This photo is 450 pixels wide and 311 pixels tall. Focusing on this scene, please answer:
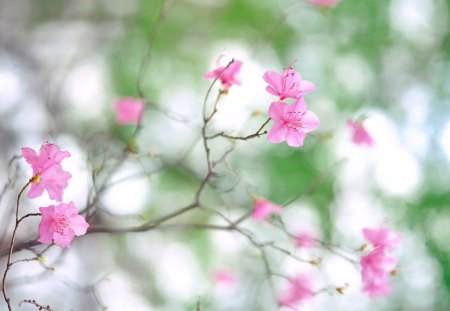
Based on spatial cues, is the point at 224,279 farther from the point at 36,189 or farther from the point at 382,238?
the point at 36,189

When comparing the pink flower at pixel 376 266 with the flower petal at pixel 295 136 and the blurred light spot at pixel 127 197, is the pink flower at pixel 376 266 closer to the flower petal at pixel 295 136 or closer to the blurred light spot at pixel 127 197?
the flower petal at pixel 295 136

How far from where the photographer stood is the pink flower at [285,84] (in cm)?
84

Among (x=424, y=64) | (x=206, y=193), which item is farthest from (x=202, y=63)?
(x=424, y=64)

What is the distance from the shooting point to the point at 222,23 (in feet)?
8.62

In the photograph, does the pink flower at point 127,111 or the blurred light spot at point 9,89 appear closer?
the pink flower at point 127,111

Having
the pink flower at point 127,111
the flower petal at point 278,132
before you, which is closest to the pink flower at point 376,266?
the flower petal at point 278,132

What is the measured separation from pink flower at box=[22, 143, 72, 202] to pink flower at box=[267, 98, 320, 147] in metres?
0.30

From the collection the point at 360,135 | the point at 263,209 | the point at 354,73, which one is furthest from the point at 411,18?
the point at 263,209

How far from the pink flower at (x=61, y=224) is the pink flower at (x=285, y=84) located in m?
0.33

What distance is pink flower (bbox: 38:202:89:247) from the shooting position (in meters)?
0.82

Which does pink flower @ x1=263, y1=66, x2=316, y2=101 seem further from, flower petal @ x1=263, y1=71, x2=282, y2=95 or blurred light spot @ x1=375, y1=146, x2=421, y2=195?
blurred light spot @ x1=375, y1=146, x2=421, y2=195

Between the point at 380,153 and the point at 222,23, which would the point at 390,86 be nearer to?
the point at 380,153

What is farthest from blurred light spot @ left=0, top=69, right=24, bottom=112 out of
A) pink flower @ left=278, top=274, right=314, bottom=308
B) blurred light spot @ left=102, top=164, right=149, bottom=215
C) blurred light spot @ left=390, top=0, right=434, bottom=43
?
blurred light spot @ left=390, top=0, right=434, bottom=43

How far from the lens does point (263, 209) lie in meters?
1.14
